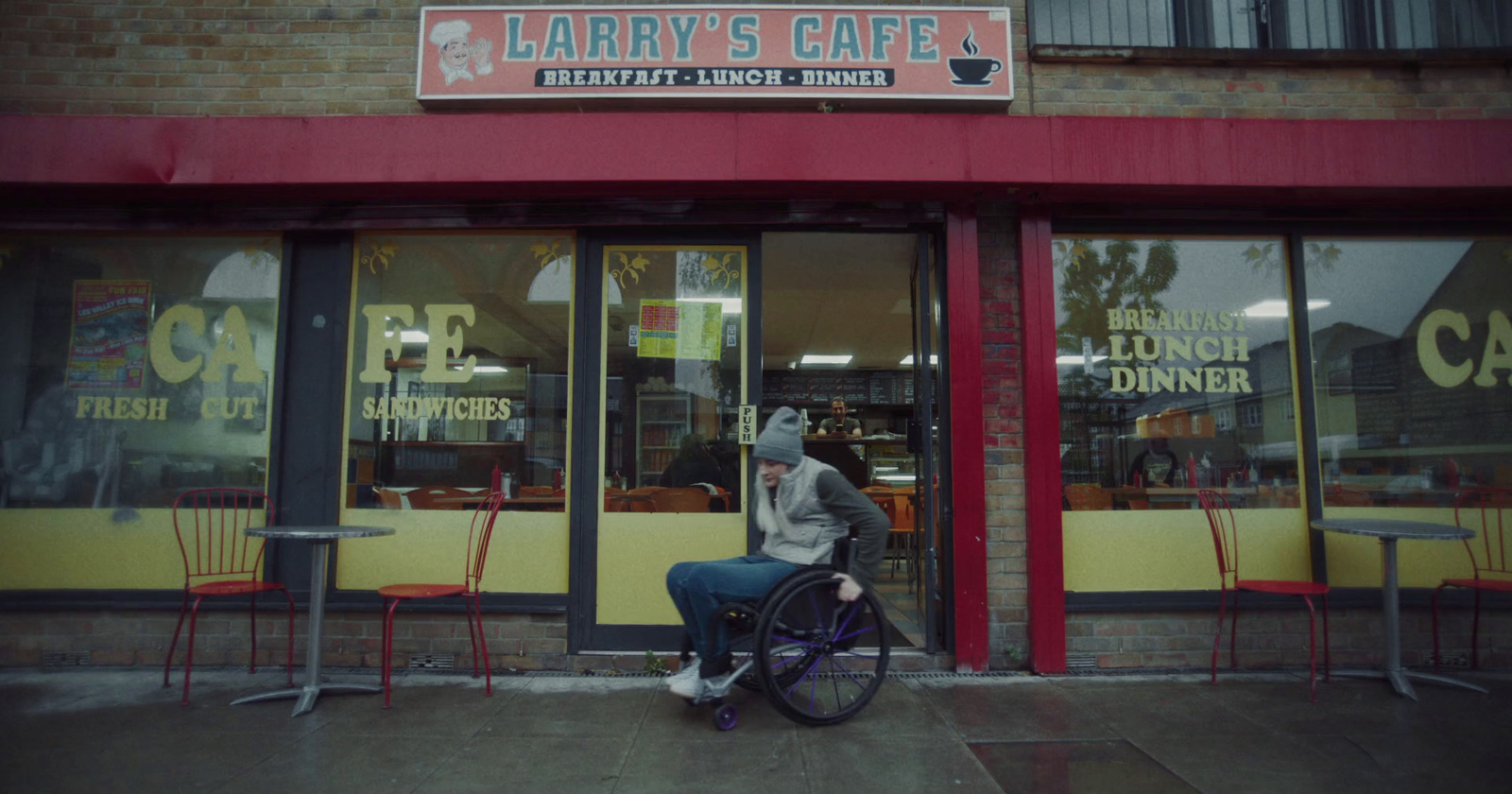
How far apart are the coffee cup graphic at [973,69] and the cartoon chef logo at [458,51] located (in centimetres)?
275

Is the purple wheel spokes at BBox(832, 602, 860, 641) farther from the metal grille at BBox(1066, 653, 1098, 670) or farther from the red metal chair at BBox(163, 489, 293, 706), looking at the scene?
the red metal chair at BBox(163, 489, 293, 706)

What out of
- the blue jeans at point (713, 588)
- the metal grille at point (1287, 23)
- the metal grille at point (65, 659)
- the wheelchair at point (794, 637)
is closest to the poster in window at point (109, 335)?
the metal grille at point (65, 659)

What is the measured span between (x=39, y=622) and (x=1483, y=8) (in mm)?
9457

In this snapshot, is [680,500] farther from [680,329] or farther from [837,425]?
[837,425]

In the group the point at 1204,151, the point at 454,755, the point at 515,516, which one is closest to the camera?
the point at 454,755

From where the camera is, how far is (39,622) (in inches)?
181

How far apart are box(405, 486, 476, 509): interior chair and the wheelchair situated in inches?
74.8

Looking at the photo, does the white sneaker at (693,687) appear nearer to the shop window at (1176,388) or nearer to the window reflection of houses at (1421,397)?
the shop window at (1176,388)

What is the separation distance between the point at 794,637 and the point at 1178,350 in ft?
10.3

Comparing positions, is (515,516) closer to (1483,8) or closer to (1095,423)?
(1095,423)

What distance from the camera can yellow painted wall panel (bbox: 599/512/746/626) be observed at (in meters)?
4.64

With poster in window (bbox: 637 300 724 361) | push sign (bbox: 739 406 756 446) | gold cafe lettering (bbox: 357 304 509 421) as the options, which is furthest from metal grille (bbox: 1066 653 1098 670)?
gold cafe lettering (bbox: 357 304 509 421)

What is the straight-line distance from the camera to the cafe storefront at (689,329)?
4.44 m

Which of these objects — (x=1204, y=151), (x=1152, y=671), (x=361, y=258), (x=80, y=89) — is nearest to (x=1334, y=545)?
(x=1152, y=671)
